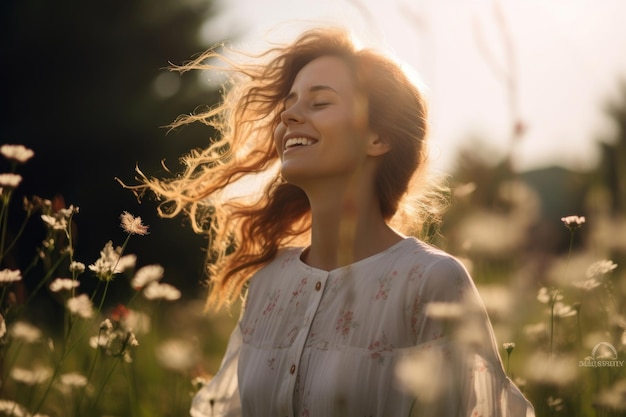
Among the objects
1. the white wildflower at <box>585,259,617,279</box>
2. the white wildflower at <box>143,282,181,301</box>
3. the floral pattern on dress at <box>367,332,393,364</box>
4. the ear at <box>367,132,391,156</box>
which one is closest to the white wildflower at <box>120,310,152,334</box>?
the white wildflower at <box>143,282,181,301</box>

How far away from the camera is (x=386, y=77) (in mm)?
2891

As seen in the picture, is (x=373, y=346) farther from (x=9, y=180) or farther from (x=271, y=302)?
(x=9, y=180)

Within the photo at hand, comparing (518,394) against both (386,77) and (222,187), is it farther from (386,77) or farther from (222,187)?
(222,187)

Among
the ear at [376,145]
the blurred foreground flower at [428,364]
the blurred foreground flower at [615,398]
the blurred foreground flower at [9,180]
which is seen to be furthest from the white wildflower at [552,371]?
the blurred foreground flower at [9,180]

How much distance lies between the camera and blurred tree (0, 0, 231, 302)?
9562mm

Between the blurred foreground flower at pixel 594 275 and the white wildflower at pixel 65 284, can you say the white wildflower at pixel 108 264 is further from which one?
the blurred foreground flower at pixel 594 275

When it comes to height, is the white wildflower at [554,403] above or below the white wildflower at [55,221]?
below

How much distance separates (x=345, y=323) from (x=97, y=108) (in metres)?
8.03

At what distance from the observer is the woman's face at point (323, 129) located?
263cm

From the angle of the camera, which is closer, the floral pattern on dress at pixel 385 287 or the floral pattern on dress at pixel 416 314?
the floral pattern on dress at pixel 416 314

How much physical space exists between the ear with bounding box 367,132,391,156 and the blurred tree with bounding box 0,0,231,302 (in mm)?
6832

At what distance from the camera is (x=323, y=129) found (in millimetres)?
2645

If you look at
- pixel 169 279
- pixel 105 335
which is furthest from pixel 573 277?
pixel 169 279

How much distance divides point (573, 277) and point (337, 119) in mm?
961
